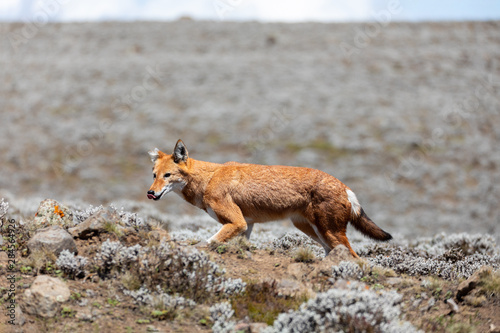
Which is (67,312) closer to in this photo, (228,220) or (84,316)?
(84,316)

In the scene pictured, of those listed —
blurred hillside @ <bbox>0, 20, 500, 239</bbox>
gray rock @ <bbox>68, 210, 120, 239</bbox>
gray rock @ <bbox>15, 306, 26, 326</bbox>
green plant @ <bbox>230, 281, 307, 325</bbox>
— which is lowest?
gray rock @ <bbox>15, 306, 26, 326</bbox>

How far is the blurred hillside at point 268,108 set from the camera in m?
26.3

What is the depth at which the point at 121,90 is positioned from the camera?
113 feet

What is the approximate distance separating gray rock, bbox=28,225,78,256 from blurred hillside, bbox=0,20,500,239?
1701 cm

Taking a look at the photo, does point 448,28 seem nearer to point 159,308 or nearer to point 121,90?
point 121,90

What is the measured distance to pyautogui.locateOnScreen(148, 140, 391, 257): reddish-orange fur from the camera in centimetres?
780

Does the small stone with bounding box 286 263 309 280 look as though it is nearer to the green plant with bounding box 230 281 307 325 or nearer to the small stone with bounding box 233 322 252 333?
the green plant with bounding box 230 281 307 325

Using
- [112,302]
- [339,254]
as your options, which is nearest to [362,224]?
[339,254]

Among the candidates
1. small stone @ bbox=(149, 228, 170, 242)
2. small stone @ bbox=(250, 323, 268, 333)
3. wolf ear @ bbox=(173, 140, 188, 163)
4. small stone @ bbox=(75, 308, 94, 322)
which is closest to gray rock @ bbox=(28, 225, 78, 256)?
small stone @ bbox=(149, 228, 170, 242)

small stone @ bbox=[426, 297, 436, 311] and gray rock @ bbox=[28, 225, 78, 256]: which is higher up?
gray rock @ bbox=[28, 225, 78, 256]

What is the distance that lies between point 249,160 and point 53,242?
69.1 ft

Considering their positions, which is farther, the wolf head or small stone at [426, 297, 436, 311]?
the wolf head

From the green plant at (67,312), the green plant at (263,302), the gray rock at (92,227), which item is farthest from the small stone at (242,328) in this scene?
the gray rock at (92,227)

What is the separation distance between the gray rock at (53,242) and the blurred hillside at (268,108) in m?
17.0
